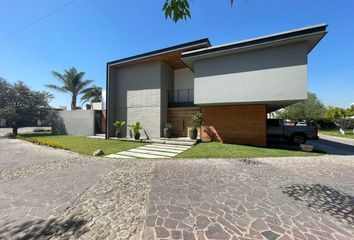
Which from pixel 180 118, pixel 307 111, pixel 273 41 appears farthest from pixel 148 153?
pixel 307 111

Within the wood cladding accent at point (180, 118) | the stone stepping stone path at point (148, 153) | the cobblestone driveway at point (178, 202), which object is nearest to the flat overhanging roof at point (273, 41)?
the wood cladding accent at point (180, 118)

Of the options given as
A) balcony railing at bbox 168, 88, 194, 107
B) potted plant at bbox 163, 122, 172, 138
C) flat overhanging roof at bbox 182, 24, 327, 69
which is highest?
flat overhanging roof at bbox 182, 24, 327, 69

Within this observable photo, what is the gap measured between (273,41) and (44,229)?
11539mm

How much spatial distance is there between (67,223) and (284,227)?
3994mm

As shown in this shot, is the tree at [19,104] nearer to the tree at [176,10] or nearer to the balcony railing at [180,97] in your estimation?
the balcony railing at [180,97]

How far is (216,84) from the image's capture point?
10844 mm

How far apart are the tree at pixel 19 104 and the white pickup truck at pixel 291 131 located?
2764 centimetres

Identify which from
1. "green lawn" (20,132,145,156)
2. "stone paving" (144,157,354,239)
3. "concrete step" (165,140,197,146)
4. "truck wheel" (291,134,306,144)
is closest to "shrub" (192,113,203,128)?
"concrete step" (165,140,197,146)

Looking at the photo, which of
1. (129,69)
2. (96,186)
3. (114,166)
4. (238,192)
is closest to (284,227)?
(238,192)

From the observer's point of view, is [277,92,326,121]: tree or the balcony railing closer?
the balcony railing

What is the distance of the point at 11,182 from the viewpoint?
5242mm

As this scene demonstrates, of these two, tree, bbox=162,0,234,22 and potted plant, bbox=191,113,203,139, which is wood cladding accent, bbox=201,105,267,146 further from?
tree, bbox=162,0,234,22

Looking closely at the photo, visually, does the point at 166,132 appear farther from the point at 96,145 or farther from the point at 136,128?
the point at 96,145

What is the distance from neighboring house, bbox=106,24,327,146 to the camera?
898 cm
